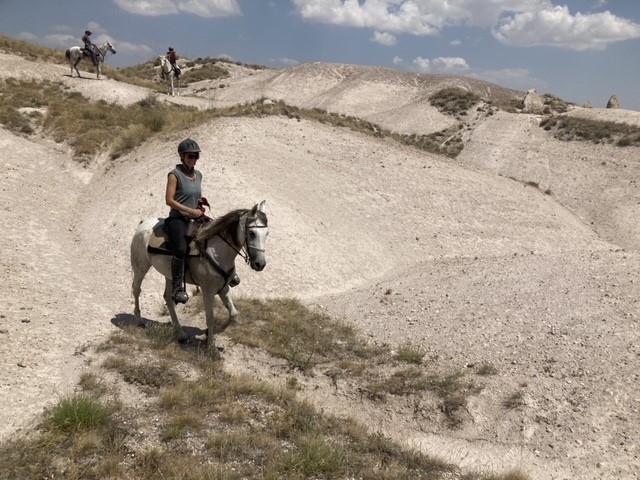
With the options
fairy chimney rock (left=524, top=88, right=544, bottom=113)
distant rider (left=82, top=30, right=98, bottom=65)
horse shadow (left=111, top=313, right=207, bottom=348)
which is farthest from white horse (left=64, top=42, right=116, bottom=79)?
fairy chimney rock (left=524, top=88, right=544, bottom=113)

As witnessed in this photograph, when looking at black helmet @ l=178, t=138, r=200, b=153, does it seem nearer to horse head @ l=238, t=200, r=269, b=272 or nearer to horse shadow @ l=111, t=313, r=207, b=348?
horse head @ l=238, t=200, r=269, b=272

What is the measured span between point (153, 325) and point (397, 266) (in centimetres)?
1019

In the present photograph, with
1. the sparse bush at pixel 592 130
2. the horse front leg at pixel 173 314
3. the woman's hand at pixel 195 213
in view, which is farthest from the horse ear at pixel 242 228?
the sparse bush at pixel 592 130

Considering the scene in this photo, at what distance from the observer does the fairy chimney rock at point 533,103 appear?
45.6 meters

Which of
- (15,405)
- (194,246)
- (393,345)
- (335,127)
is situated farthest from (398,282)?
(335,127)

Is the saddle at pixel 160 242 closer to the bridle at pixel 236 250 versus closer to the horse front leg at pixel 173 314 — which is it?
the bridle at pixel 236 250

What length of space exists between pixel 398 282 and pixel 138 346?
28.3ft

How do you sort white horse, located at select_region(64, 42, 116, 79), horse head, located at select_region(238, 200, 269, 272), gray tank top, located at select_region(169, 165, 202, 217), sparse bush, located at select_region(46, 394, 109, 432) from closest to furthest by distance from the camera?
1. sparse bush, located at select_region(46, 394, 109, 432)
2. horse head, located at select_region(238, 200, 269, 272)
3. gray tank top, located at select_region(169, 165, 202, 217)
4. white horse, located at select_region(64, 42, 116, 79)

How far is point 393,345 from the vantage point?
35.0 feet

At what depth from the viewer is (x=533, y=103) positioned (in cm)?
4700

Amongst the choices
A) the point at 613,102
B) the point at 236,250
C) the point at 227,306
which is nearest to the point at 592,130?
the point at 613,102

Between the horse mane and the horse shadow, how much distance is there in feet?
7.62

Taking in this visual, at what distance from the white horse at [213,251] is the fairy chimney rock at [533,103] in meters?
44.4

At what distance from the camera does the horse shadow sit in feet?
30.5
